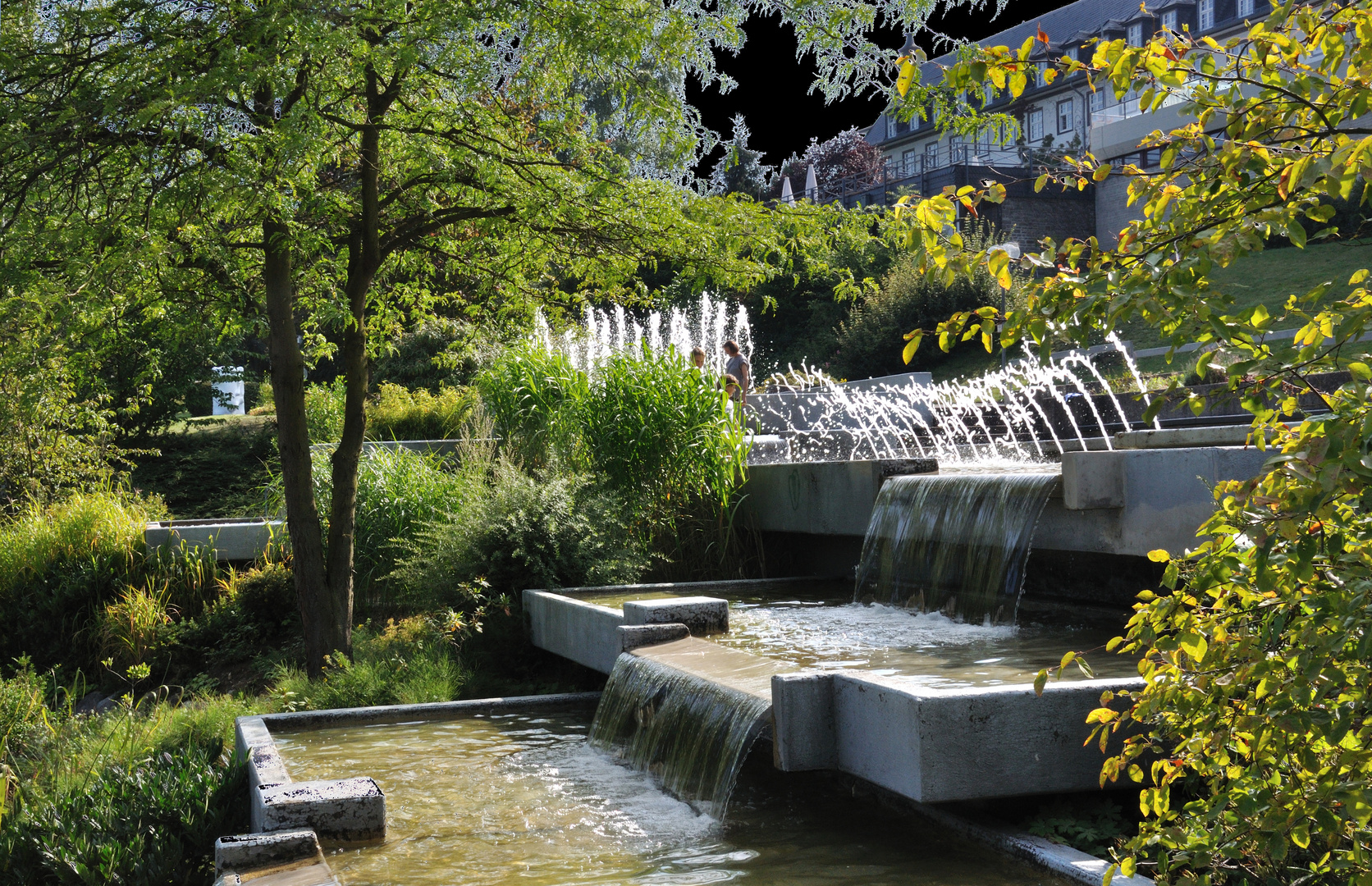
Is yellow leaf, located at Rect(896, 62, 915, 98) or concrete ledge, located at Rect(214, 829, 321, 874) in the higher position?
yellow leaf, located at Rect(896, 62, 915, 98)

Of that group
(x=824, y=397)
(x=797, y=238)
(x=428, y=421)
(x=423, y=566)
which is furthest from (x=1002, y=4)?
(x=824, y=397)

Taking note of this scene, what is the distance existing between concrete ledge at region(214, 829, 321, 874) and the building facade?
25855 millimetres

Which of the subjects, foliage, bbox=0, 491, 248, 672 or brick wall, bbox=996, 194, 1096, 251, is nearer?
foliage, bbox=0, 491, 248, 672

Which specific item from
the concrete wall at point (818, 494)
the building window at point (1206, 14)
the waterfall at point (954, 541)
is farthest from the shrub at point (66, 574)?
the building window at point (1206, 14)

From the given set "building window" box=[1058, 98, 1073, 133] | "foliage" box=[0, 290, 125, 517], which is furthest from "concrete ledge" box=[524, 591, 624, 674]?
"building window" box=[1058, 98, 1073, 133]

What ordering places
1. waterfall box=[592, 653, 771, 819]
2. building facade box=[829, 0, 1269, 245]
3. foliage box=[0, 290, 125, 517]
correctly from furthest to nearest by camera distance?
building facade box=[829, 0, 1269, 245]
foliage box=[0, 290, 125, 517]
waterfall box=[592, 653, 771, 819]

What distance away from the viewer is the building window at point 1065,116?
52.7 metres

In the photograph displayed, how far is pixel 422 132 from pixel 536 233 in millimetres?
1492

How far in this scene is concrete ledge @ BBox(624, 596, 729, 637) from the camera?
6801mm

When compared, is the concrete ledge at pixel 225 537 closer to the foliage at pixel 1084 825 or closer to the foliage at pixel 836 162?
the foliage at pixel 1084 825

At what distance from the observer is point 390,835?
191 inches

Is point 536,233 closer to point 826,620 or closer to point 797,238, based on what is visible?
point 797,238

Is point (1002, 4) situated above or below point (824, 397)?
above

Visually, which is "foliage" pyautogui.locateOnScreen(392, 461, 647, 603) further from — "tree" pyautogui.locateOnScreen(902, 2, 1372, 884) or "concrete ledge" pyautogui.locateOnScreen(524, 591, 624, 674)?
"tree" pyautogui.locateOnScreen(902, 2, 1372, 884)
